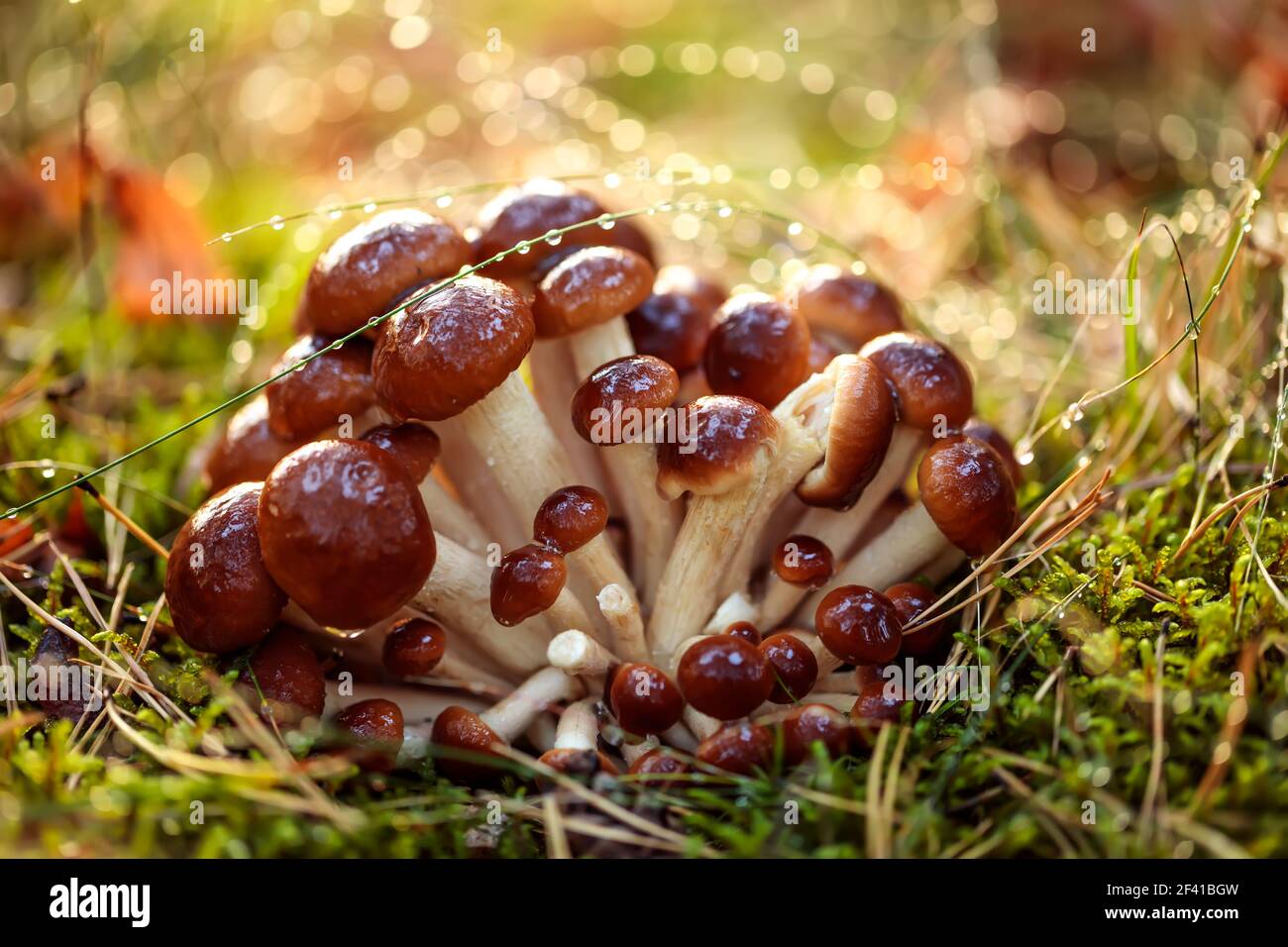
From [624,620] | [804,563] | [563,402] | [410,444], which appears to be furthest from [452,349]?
[804,563]

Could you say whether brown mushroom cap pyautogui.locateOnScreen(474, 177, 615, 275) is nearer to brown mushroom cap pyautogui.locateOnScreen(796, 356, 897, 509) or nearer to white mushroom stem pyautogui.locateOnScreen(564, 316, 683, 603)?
white mushroom stem pyautogui.locateOnScreen(564, 316, 683, 603)

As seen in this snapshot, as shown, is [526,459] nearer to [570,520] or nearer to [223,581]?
[570,520]

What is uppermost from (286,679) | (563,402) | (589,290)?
(589,290)

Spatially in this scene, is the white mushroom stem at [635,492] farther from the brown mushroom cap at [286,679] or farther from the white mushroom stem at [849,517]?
the brown mushroom cap at [286,679]

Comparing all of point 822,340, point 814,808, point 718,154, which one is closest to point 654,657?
point 814,808
